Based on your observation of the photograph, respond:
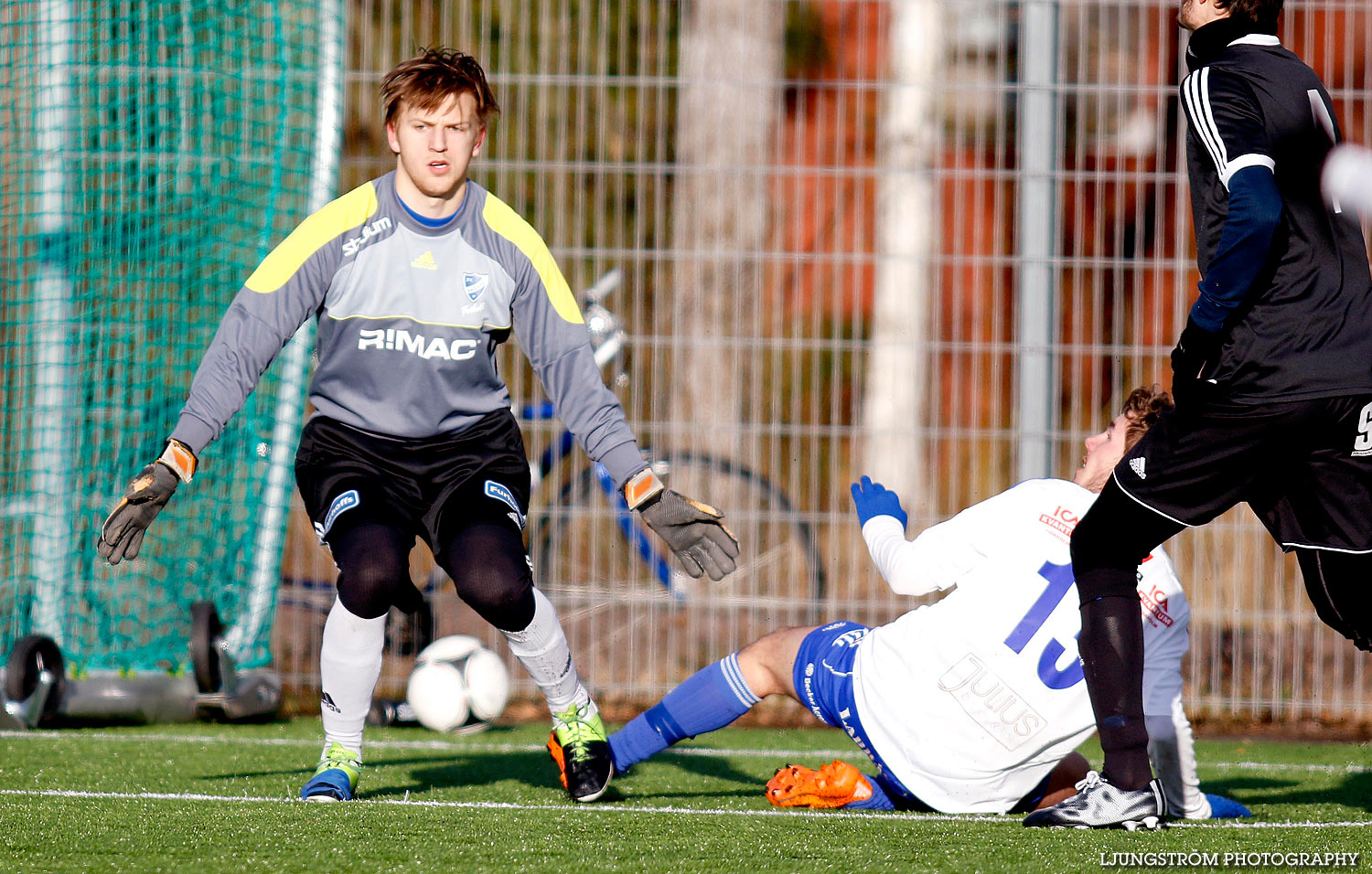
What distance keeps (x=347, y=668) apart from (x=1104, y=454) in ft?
6.51

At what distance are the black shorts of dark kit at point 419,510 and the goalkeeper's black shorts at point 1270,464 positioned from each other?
1.48 meters

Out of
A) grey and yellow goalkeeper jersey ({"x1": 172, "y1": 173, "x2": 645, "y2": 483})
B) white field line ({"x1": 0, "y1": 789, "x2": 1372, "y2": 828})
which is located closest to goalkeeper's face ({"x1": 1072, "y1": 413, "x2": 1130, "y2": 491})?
white field line ({"x1": 0, "y1": 789, "x2": 1372, "y2": 828})

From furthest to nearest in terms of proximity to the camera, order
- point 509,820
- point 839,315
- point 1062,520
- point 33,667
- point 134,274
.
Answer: point 839,315, point 134,274, point 33,667, point 1062,520, point 509,820

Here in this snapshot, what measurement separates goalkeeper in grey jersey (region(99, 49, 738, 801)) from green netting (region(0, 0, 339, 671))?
1.91 metres

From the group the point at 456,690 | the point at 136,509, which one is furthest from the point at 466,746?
the point at 136,509

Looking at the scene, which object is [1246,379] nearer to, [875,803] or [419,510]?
[875,803]

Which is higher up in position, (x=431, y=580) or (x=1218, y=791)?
(x=431, y=580)

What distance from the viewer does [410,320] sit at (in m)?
3.64

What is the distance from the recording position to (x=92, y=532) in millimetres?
5660

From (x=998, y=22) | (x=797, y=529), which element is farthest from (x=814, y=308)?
(x=998, y=22)

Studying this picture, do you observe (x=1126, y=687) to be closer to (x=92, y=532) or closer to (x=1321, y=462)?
(x=1321, y=462)

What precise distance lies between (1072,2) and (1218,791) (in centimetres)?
329

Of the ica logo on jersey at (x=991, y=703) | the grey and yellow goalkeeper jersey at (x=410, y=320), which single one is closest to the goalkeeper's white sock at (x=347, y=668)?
the grey and yellow goalkeeper jersey at (x=410, y=320)

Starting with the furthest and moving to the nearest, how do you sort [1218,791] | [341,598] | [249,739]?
[249,739], [1218,791], [341,598]
